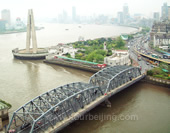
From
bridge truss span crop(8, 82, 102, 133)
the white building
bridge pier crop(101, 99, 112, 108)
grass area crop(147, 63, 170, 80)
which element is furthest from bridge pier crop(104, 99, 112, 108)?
the white building

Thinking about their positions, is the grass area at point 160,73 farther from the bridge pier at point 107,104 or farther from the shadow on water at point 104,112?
the bridge pier at point 107,104


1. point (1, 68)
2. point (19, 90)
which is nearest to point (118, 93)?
point (19, 90)

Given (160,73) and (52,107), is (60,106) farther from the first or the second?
(160,73)

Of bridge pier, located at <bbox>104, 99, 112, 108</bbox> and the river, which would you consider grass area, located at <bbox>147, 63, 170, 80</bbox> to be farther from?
bridge pier, located at <bbox>104, 99, 112, 108</bbox>

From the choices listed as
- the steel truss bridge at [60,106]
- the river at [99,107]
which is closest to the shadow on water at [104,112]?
the river at [99,107]

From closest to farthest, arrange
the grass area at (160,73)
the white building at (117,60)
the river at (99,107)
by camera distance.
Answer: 1. the river at (99,107)
2. the grass area at (160,73)
3. the white building at (117,60)

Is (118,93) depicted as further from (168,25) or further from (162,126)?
(168,25)
